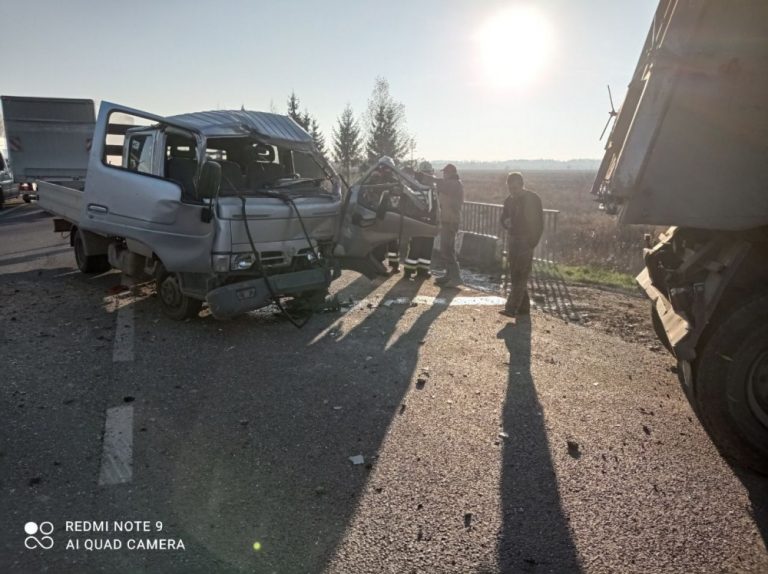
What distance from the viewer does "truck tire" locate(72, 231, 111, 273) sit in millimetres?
8602

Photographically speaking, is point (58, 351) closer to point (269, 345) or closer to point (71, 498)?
point (269, 345)

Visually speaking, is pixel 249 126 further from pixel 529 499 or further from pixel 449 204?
A: pixel 529 499

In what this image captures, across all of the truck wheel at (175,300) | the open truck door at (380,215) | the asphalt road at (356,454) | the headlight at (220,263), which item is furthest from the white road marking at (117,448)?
the open truck door at (380,215)

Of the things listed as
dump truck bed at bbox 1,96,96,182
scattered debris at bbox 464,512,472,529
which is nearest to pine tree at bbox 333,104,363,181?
dump truck bed at bbox 1,96,96,182

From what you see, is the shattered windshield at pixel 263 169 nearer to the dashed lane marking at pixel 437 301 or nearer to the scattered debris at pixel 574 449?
the dashed lane marking at pixel 437 301

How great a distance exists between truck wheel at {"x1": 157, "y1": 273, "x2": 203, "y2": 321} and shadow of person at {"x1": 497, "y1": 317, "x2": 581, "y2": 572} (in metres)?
3.77

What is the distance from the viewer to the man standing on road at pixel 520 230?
677cm

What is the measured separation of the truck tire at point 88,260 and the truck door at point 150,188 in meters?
1.66

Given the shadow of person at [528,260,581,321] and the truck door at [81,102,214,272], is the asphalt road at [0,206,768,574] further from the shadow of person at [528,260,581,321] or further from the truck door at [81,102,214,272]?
the shadow of person at [528,260,581,321]

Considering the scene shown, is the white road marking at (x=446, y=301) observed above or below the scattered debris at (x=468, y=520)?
below

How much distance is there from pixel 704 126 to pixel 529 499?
2.68m

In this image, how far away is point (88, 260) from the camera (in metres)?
8.59

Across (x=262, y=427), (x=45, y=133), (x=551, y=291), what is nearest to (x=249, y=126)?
(x=262, y=427)

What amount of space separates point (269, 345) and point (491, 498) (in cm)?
328
